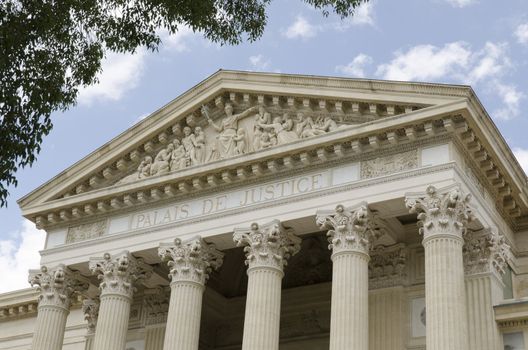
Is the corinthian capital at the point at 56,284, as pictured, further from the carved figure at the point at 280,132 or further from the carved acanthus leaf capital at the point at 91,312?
the carved figure at the point at 280,132

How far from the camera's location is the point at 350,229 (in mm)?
22625

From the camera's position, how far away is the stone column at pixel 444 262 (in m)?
20.2

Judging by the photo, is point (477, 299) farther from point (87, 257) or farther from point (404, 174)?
point (87, 257)

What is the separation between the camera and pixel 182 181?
25938mm

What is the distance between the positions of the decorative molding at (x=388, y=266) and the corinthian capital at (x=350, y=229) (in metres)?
2.52

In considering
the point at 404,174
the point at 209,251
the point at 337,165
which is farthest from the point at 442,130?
the point at 209,251

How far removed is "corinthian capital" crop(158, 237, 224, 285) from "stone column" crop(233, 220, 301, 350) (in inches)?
50.7

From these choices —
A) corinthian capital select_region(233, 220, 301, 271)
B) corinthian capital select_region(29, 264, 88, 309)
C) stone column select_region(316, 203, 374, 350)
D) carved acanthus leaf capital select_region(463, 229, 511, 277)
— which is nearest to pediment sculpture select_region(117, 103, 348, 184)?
corinthian capital select_region(233, 220, 301, 271)

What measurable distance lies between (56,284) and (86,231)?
A: 74.1 inches

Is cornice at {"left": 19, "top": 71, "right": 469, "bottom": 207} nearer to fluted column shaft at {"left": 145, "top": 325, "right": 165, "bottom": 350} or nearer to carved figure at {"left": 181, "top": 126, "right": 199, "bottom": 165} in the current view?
carved figure at {"left": 181, "top": 126, "right": 199, "bottom": 165}

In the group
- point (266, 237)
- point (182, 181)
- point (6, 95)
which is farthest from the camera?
point (182, 181)

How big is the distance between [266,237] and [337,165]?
2752 millimetres

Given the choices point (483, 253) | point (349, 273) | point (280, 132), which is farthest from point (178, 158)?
point (483, 253)

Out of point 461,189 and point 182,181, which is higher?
point 182,181
